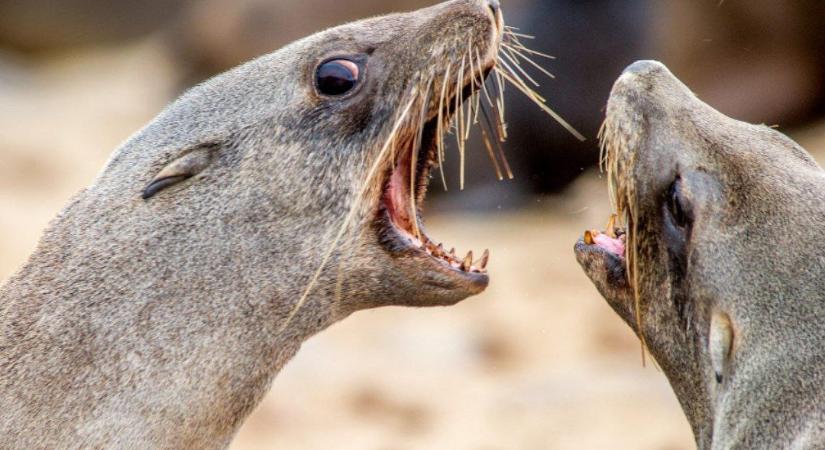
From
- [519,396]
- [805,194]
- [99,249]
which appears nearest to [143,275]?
[99,249]

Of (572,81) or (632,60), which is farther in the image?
(572,81)

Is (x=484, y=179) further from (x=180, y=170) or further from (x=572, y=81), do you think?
(x=180, y=170)

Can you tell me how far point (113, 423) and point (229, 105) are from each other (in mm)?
1075

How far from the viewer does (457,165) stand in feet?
32.4

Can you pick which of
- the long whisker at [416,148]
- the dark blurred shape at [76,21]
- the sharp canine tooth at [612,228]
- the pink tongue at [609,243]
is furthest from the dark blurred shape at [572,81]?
the dark blurred shape at [76,21]

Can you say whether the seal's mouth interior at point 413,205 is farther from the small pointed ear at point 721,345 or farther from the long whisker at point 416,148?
the small pointed ear at point 721,345

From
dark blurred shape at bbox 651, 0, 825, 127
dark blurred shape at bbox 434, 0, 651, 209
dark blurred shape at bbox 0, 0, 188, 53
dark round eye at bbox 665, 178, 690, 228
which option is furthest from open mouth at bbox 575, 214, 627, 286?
dark blurred shape at bbox 0, 0, 188, 53

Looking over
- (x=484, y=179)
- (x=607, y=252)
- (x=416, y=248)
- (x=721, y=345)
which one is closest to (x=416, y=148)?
(x=416, y=248)

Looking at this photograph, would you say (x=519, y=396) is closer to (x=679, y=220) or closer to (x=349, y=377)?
(x=349, y=377)

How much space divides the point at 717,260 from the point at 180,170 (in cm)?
161

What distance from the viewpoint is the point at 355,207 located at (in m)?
4.20

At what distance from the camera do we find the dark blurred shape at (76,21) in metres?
14.2

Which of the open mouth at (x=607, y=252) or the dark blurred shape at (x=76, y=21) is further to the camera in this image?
the dark blurred shape at (x=76, y=21)

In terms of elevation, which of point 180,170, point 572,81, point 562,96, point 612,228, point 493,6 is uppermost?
point 572,81
